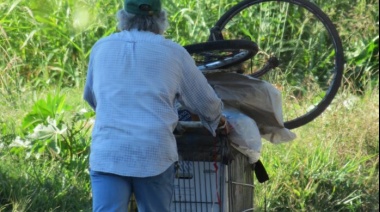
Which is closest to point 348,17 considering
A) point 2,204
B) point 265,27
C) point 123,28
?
point 265,27

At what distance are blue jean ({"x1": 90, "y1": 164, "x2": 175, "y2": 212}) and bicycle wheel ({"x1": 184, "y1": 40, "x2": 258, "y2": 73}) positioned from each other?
3.09 feet

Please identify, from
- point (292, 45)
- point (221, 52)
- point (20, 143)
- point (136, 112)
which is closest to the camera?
point (136, 112)

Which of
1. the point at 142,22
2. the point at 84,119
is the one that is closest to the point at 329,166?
the point at 84,119

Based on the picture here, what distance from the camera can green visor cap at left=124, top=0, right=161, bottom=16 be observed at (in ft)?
15.0

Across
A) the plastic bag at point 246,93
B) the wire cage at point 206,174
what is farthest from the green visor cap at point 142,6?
the plastic bag at point 246,93

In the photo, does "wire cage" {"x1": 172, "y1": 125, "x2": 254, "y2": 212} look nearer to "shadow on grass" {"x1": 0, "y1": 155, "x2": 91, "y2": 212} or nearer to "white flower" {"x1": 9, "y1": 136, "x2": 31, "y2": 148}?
A: "shadow on grass" {"x1": 0, "y1": 155, "x2": 91, "y2": 212}

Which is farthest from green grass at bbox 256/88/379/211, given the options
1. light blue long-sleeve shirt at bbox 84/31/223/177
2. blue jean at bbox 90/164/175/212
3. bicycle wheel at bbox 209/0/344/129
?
light blue long-sleeve shirt at bbox 84/31/223/177

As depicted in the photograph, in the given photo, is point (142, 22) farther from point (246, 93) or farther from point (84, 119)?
point (84, 119)

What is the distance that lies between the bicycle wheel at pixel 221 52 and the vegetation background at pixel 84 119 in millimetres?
1506

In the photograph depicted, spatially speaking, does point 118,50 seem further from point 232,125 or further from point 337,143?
point 337,143

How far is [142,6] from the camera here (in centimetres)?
459

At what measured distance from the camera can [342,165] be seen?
25.9ft

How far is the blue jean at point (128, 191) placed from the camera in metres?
4.41

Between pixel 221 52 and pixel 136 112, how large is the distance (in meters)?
1.34
